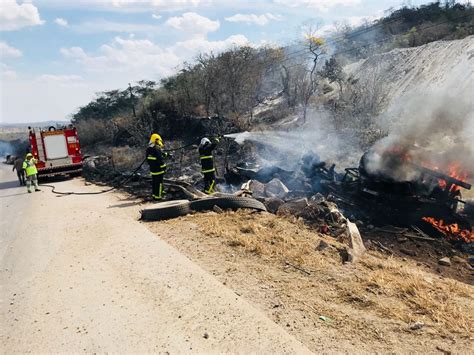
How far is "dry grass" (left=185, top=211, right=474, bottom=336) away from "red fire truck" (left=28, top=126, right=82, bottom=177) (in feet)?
38.6

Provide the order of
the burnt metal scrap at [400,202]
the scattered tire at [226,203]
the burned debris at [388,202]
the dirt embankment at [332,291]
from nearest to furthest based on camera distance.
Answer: the dirt embankment at [332,291]
the scattered tire at [226,203]
the burned debris at [388,202]
the burnt metal scrap at [400,202]

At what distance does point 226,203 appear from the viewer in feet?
26.0

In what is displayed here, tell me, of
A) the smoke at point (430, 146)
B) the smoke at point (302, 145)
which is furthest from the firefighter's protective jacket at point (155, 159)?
the smoke at point (430, 146)

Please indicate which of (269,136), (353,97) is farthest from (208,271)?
(353,97)

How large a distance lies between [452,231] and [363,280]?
15.9 feet

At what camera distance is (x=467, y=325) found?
358cm

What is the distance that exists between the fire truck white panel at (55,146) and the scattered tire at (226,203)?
10.7 meters

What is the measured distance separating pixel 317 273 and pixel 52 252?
4227mm

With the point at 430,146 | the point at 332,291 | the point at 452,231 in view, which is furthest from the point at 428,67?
the point at 332,291

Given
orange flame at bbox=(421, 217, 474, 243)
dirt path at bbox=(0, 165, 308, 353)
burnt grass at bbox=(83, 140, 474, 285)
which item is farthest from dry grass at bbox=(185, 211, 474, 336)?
orange flame at bbox=(421, 217, 474, 243)

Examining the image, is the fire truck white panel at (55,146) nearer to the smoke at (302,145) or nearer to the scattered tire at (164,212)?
the smoke at (302,145)

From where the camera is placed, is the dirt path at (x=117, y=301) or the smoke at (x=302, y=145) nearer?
the dirt path at (x=117, y=301)

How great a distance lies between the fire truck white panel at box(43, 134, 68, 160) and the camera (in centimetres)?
1617

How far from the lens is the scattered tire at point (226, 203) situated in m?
7.89
